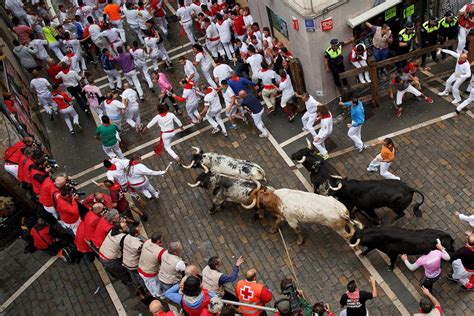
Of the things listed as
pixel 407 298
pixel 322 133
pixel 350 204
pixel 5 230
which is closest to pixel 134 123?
pixel 5 230

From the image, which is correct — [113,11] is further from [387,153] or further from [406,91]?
[387,153]

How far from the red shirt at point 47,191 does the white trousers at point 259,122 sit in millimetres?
5894

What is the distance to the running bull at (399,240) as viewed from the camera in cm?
982

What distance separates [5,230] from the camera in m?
14.3

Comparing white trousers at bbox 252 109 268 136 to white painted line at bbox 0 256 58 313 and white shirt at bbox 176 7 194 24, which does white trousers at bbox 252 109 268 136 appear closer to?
white shirt at bbox 176 7 194 24

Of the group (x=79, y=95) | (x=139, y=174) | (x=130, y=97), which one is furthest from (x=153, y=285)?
(x=79, y=95)

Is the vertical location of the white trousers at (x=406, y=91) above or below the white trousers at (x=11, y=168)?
below

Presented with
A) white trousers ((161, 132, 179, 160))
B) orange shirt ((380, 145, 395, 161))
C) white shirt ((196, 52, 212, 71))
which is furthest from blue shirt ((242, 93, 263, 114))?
orange shirt ((380, 145, 395, 161))

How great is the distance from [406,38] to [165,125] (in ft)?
25.6

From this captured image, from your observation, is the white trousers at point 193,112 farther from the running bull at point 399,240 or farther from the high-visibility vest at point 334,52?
the running bull at point 399,240

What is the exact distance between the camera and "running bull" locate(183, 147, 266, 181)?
488 inches

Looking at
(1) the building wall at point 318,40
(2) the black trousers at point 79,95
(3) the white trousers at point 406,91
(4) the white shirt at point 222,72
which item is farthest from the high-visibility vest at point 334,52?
(2) the black trousers at point 79,95

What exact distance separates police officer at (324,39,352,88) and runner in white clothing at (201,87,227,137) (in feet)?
11.4

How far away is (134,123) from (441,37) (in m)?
10.1
